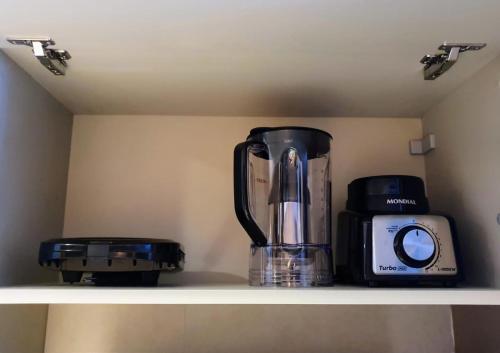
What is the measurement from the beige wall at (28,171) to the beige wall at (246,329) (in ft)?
0.46

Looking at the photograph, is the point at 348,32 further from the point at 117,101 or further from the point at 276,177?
the point at 117,101

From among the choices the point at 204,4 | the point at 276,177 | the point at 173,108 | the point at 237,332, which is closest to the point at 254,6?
the point at 204,4

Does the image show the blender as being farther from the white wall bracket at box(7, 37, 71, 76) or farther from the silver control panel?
the white wall bracket at box(7, 37, 71, 76)

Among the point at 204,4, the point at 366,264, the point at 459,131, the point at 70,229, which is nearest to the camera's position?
the point at 204,4

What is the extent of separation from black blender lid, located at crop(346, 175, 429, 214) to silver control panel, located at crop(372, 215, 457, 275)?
0.04 metres

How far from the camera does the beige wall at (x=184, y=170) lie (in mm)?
965

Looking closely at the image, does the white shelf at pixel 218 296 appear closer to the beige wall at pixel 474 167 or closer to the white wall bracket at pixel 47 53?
the beige wall at pixel 474 167

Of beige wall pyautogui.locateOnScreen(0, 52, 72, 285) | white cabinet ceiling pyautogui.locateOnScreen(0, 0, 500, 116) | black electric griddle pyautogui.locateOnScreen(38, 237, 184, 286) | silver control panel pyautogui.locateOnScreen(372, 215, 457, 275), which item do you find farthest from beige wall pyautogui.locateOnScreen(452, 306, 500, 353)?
beige wall pyautogui.locateOnScreen(0, 52, 72, 285)

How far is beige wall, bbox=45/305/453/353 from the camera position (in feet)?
2.94

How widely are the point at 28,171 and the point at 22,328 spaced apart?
0.31 meters

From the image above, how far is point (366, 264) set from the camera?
73 centimetres

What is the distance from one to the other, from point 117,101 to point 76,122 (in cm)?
15

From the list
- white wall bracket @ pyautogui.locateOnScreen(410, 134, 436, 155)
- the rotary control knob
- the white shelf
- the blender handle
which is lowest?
the white shelf

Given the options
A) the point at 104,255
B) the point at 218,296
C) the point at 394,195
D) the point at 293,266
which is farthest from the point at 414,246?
the point at 104,255
